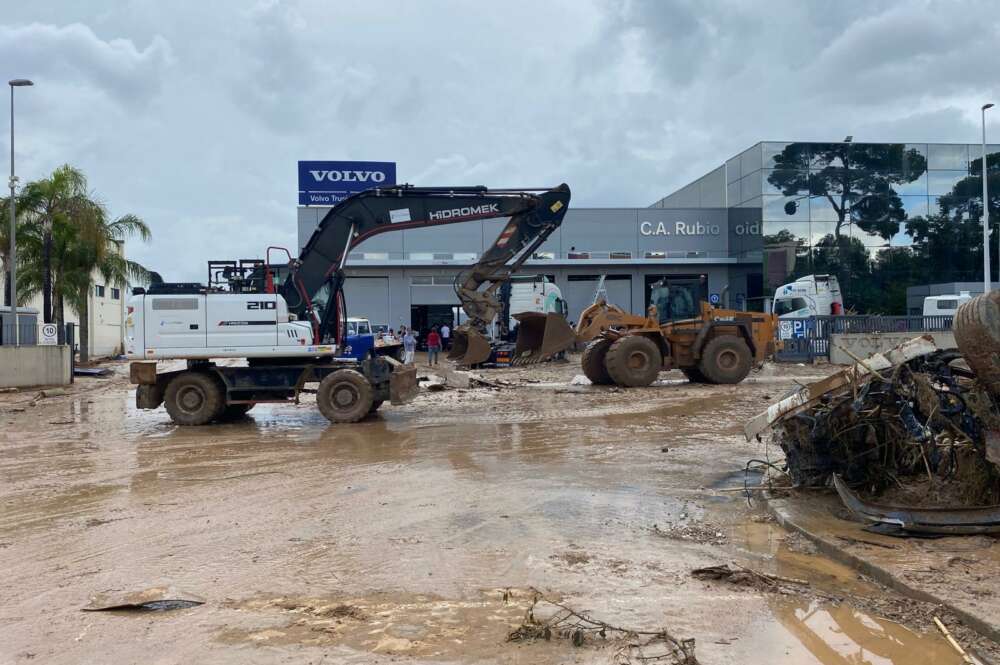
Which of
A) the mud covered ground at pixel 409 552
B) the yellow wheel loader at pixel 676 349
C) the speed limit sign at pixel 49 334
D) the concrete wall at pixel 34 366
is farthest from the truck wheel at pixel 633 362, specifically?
the speed limit sign at pixel 49 334

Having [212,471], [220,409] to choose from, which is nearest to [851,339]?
[220,409]

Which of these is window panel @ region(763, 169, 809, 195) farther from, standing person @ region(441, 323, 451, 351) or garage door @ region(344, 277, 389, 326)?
garage door @ region(344, 277, 389, 326)

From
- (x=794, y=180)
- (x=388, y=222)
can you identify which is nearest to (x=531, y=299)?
(x=794, y=180)

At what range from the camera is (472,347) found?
83.8 ft

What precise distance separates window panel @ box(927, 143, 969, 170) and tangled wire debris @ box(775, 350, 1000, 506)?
41.0 metres

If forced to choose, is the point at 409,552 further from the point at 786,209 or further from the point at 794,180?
the point at 794,180

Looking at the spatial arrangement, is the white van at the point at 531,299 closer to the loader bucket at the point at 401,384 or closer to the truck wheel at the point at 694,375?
the truck wheel at the point at 694,375

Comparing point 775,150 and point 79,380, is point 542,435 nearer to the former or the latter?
point 79,380

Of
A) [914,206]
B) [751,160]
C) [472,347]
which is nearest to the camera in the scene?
[472,347]

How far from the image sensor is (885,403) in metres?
7.02

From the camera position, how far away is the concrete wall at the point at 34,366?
73.4 feet

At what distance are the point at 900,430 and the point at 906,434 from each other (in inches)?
2.8

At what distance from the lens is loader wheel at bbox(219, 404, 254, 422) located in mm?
15148

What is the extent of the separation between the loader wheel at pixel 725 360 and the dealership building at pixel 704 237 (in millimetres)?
21686
